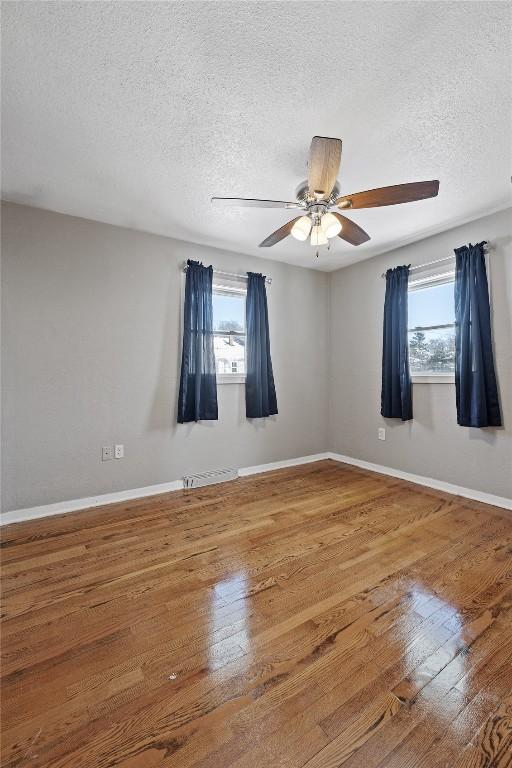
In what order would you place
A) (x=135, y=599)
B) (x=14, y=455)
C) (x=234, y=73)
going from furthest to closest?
(x=14, y=455)
(x=135, y=599)
(x=234, y=73)

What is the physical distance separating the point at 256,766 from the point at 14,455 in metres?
2.61

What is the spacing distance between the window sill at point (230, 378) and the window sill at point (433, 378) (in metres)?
1.86

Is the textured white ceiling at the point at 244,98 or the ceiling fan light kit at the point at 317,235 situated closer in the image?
the textured white ceiling at the point at 244,98

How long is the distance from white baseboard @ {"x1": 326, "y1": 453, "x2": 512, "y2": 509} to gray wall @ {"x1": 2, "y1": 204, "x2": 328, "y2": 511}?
1320 mm

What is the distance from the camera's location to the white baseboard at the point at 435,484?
2893 millimetres

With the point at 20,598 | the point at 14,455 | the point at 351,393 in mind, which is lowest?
the point at 20,598

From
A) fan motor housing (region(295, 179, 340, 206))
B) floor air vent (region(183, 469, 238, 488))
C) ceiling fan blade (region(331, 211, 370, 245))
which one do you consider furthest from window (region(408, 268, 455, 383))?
floor air vent (region(183, 469, 238, 488))

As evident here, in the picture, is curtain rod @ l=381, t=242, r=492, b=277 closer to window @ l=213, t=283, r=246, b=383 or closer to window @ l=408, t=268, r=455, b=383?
window @ l=408, t=268, r=455, b=383

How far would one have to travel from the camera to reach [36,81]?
161 centimetres

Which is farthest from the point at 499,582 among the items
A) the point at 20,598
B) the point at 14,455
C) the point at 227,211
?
the point at 14,455

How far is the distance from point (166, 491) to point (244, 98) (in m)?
3.12

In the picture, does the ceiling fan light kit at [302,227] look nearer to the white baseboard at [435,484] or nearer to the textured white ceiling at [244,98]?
the textured white ceiling at [244,98]

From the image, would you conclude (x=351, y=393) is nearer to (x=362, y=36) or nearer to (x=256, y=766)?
(x=362, y=36)

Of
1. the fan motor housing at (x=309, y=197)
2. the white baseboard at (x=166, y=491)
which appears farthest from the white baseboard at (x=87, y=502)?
the fan motor housing at (x=309, y=197)
